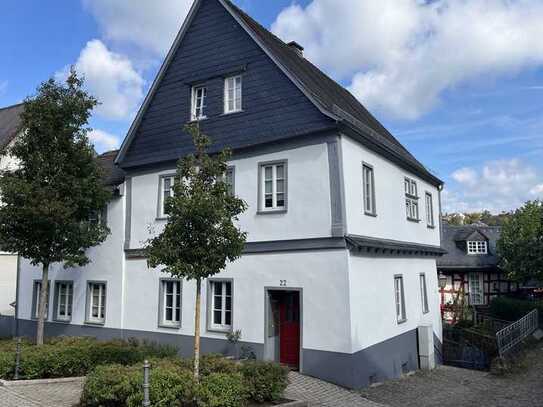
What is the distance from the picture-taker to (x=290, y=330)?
14.2m

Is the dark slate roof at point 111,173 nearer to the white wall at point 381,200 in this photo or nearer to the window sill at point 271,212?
the window sill at point 271,212

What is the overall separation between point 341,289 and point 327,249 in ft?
3.61

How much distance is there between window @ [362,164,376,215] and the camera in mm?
14797

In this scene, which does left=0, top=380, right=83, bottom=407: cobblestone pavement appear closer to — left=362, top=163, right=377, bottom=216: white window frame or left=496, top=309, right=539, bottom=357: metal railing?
left=362, top=163, right=377, bottom=216: white window frame

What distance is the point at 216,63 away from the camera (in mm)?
16297

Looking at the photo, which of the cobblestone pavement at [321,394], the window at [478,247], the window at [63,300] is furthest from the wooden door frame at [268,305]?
the window at [478,247]

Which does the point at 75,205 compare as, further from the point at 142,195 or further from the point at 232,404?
the point at 232,404

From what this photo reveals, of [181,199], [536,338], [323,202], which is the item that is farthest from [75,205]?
[536,338]

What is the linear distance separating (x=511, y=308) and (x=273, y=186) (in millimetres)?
21040

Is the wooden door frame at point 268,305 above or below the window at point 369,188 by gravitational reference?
below

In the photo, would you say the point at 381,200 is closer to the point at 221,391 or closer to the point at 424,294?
the point at 424,294

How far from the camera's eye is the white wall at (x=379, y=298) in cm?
1305

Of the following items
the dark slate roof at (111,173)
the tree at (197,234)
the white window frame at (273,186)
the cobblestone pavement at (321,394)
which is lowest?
the cobblestone pavement at (321,394)

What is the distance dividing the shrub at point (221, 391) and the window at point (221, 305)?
5.42 metres
